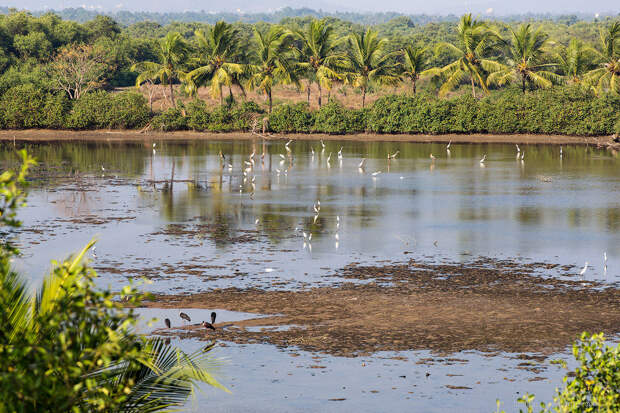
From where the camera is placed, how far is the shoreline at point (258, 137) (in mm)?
76375

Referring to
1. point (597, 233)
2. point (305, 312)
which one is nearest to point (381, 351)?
point (305, 312)

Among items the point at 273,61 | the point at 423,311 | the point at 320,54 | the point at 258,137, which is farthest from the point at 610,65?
the point at 423,311

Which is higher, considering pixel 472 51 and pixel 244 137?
pixel 472 51

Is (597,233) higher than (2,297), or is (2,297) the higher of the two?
(2,297)

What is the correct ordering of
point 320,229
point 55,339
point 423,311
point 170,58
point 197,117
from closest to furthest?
1. point 55,339
2. point 423,311
3. point 320,229
4. point 170,58
5. point 197,117

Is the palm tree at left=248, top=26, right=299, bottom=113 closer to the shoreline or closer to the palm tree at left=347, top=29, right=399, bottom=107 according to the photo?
the shoreline

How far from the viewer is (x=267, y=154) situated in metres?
63.3

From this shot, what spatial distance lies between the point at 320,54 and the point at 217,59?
379 inches

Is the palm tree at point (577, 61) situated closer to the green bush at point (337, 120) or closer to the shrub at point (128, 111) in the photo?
the green bush at point (337, 120)

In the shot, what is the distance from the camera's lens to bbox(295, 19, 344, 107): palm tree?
79.3 meters

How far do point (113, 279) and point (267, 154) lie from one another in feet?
136

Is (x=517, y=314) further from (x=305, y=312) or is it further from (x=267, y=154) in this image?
(x=267, y=154)

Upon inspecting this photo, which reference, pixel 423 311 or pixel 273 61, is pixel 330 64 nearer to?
pixel 273 61

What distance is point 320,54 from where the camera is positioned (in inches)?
3184
